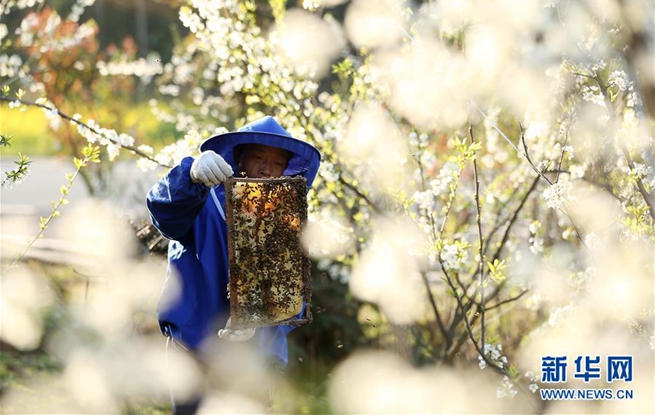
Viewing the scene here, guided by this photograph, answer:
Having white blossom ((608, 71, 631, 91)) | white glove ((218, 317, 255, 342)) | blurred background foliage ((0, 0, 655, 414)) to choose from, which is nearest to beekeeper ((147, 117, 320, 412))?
white glove ((218, 317, 255, 342))

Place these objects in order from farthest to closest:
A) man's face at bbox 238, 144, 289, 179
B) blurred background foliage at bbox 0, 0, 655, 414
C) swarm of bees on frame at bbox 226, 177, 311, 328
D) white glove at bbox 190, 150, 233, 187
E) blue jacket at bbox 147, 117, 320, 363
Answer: blurred background foliage at bbox 0, 0, 655, 414 < man's face at bbox 238, 144, 289, 179 < blue jacket at bbox 147, 117, 320, 363 < swarm of bees on frame at bbox 226, 177, 311, 328 < white glove at bbox 190, 150, 233, 187

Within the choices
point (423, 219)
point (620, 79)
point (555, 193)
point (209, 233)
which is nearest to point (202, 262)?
point (209, 233)

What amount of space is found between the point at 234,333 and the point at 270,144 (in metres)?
0.64

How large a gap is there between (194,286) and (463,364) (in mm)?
2222

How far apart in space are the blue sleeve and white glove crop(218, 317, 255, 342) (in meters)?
0.35

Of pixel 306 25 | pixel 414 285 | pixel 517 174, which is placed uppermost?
pixel 306 25

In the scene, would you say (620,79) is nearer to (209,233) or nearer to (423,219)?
Result: (423,219)

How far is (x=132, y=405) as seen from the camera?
14.4 feet

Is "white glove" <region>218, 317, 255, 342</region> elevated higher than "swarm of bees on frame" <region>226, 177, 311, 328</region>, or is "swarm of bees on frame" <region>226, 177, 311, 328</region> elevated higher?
"swarm of bees on frame" <region>226, 177, 311, 328</region>

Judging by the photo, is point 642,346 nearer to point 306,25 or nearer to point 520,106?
point 520,106

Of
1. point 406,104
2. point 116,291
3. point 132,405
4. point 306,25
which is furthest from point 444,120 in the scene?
point 132,405

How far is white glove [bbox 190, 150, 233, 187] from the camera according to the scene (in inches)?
94.9

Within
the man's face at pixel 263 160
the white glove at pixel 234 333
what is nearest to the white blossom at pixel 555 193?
the man's face at pixel 263 160

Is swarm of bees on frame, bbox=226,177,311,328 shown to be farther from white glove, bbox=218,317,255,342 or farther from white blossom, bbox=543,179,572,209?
white blossom, bbox=543,179,572,209
